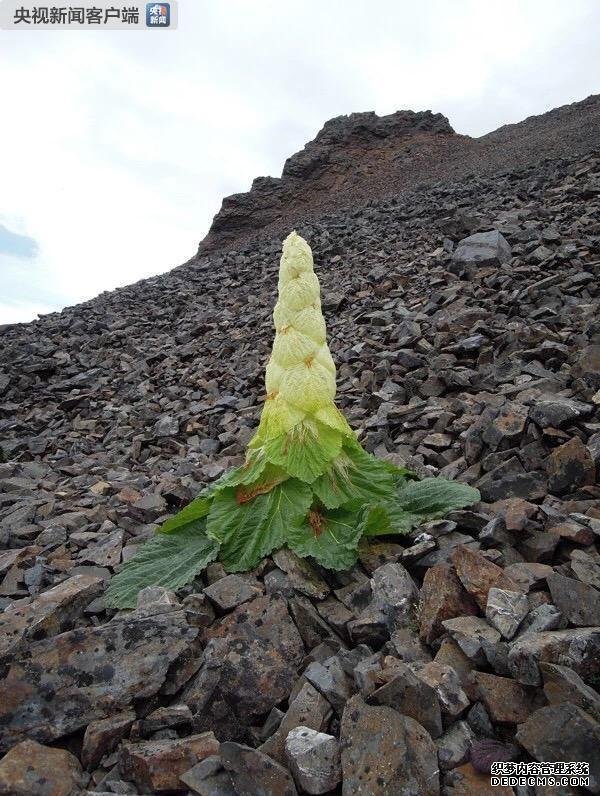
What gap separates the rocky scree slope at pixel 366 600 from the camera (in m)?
2.31

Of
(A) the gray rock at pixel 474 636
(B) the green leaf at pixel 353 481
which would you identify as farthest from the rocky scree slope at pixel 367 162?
(A) the gray rock at pixel 474 636

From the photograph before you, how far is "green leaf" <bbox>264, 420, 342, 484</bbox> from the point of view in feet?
12.1

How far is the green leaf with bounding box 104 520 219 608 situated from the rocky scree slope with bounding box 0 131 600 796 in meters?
0.12

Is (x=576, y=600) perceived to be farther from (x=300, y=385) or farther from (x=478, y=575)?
(x=300, y=385)

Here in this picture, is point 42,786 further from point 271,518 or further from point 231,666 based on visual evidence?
point 271,518

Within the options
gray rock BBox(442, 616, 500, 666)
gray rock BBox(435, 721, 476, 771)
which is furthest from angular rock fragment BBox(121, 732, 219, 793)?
gray rock BBox(442, 616, 500, 666)

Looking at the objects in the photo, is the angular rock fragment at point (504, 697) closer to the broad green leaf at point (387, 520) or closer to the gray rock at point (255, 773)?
the gray rock at point (255, 773)

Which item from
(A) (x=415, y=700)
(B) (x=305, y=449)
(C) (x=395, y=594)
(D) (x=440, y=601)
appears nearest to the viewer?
(A) (x=415, y=700)

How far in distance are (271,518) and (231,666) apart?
1.08 meters

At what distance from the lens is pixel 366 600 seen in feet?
11.0

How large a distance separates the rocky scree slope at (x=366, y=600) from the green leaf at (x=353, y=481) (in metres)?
0.38

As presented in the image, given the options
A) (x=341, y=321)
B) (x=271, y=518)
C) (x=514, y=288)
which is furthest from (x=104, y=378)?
(x=271, y=518)

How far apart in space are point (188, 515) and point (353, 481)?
1303 mm

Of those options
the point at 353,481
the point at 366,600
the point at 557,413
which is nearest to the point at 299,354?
the point at 353,481
